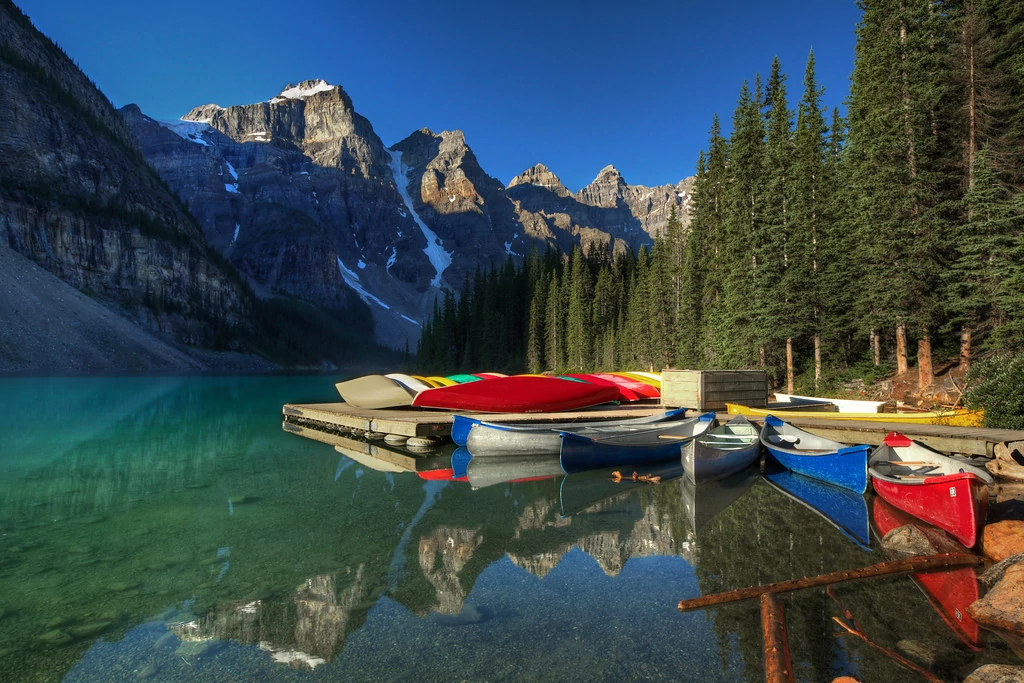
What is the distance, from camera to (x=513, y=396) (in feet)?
65.5

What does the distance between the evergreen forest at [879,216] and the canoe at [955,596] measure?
643 inches

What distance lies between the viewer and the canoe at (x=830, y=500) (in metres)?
8.72

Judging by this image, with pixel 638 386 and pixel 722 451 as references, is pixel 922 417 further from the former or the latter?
pixel 638 386

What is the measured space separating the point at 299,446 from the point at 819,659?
55.4 ft

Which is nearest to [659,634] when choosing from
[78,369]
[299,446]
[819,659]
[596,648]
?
[596,648]

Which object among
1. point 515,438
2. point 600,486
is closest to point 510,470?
point 515,438

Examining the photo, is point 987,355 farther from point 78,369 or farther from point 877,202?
point 78,369

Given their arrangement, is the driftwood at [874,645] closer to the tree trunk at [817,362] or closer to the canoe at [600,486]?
the canoe at [600,486]

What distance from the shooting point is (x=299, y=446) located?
1834 centimetres

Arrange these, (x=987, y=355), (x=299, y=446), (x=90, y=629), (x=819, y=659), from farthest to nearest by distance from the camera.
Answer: (x=987, y=355)
(x=299, y=446)
(x=90, y=629)
(x=819, y=659)

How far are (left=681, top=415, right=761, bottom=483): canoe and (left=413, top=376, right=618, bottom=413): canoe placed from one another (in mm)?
6047

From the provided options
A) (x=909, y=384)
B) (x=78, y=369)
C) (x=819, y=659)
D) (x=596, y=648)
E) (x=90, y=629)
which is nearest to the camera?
(x=819, y=659)

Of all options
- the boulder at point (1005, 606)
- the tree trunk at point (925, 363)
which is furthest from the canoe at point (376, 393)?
the tree trunk at point (925, 363)

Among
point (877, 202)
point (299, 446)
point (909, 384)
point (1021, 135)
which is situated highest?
point (1021, 135)
